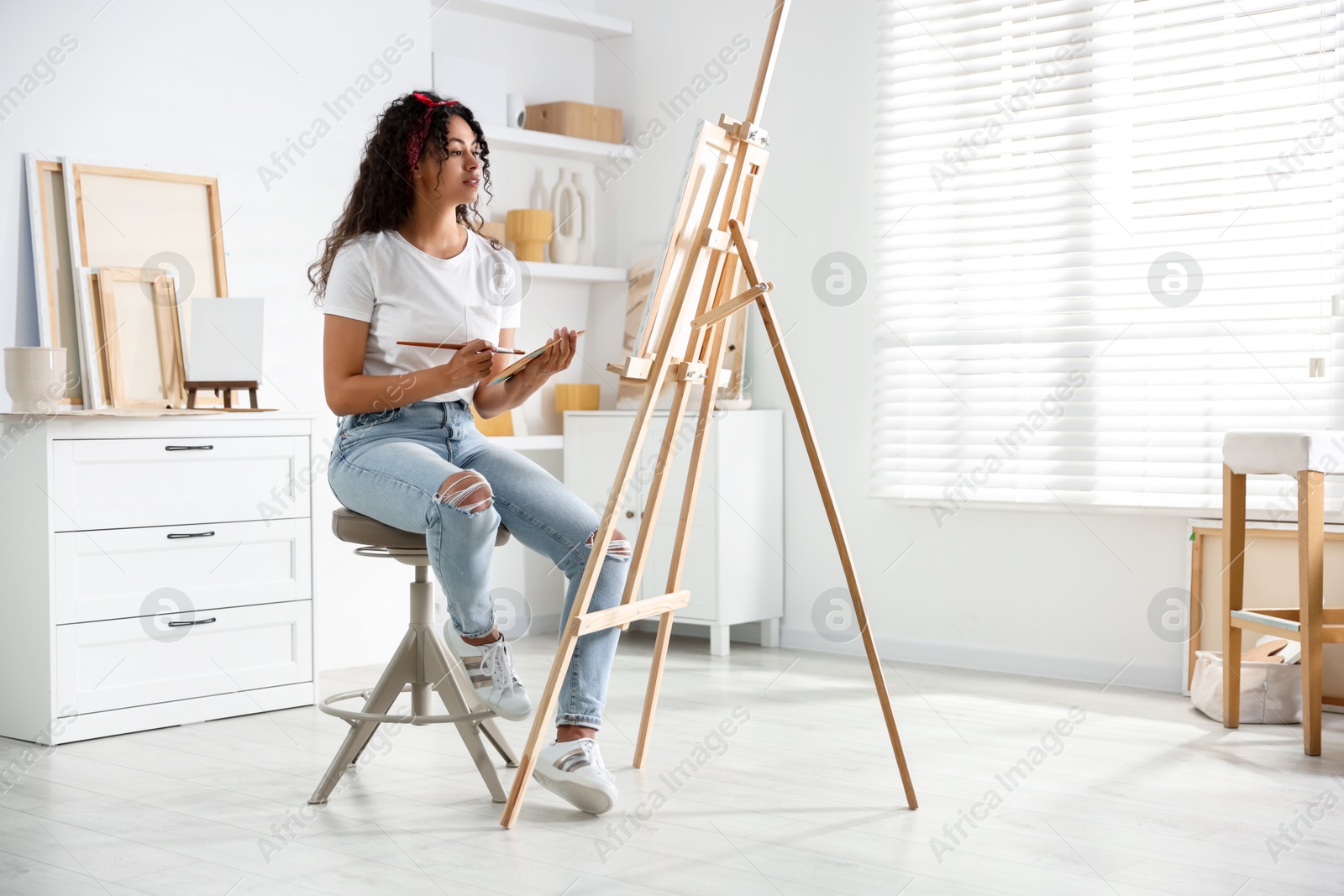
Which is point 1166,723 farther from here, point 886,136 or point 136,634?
point 136,634

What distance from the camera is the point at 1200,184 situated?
351 cm

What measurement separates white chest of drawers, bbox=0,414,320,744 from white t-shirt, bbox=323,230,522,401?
91 centimetres

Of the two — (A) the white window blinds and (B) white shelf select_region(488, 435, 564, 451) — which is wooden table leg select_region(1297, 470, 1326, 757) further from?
(B) white shelf select_region(488, 435, 564, 451)

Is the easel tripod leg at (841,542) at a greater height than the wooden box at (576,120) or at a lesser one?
lesser

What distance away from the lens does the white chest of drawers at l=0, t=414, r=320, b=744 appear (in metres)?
2.91

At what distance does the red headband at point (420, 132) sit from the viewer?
245 cm

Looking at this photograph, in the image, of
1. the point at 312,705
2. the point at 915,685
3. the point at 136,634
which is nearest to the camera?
the point at 136,634

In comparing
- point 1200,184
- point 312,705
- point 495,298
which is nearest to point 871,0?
point 1200,184

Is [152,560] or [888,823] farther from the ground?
[152,560]

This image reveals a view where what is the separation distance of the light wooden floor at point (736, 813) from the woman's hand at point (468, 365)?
80 centimetres

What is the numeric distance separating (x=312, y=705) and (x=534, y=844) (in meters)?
1.39

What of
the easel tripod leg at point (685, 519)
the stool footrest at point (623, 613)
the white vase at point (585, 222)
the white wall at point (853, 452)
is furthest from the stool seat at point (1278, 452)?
the white vase at point (585, 222)

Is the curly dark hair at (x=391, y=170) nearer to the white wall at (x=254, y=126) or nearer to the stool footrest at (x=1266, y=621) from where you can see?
the white wall at (x=254, y=126)

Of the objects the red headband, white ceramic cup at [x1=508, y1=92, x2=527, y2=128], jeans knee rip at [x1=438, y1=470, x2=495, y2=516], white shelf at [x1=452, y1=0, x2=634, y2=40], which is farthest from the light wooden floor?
white shelf at [x1=452, y1=0, x2=634, y2=40]
